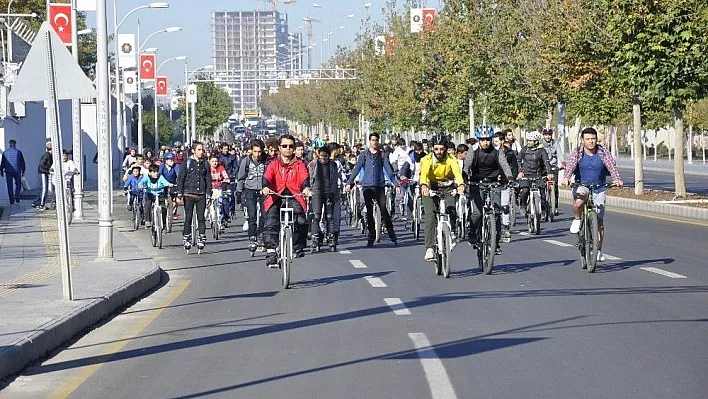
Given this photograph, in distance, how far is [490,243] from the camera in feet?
60.5

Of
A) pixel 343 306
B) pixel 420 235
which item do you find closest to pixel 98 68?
pixel 343 306

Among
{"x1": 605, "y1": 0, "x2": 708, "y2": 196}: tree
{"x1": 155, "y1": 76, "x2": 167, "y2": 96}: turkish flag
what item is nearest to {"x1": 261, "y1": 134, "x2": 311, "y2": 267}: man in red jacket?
{"x1": 605, "y1": 0, "x2": 708, "y2": 196}: tree

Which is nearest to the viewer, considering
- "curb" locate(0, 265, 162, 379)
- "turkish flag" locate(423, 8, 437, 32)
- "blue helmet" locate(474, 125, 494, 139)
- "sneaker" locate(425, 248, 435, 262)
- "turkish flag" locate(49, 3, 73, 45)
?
"curb" locate(0, 265, 162, 379)

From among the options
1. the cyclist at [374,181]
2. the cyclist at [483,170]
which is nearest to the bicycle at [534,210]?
the cyclist at [374,181]

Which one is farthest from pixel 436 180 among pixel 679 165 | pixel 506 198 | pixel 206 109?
pixel 206 109

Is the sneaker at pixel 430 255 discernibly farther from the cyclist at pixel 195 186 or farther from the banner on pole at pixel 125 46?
the banner on pole at pixel 125 46

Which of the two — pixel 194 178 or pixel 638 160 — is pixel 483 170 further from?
pixel 638 160

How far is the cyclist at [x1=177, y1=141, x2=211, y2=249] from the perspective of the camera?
A: 24125 millimetres

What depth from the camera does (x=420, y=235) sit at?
27891 mm

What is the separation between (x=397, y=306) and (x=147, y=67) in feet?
186

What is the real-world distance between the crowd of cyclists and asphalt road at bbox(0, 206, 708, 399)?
946 millimetres

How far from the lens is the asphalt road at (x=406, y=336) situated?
9805 mm

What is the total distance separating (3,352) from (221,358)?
5.58 feet

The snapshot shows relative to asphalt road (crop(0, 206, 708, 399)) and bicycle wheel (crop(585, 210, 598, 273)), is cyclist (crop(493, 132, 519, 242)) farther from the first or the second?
bicycle wheel (crop(585, 210, 598, 273))
